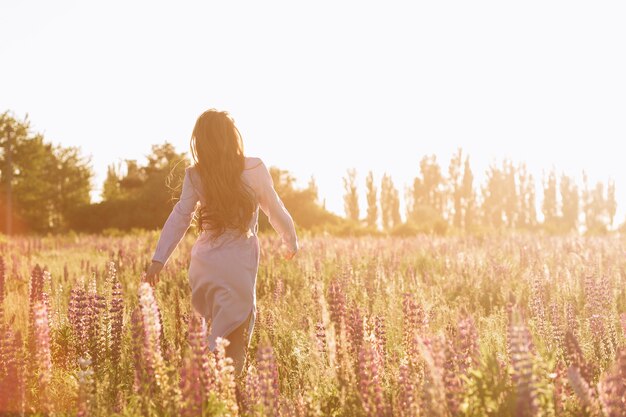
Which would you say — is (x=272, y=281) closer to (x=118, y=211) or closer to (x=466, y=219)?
(x=118, y=211)

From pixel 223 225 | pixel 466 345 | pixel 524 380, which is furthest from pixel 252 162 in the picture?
pixel 524 380

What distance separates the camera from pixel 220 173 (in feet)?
14.3

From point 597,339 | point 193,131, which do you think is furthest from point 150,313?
point 597,339

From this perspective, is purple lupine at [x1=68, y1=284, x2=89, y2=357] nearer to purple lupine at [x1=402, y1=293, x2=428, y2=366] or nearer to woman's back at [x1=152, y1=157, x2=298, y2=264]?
woman's back at [x1=152, y1=157, x2=298, y2=264]

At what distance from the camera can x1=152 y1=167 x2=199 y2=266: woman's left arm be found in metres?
4.38

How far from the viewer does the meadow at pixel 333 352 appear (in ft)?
8.86

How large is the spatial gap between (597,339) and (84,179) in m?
51.3

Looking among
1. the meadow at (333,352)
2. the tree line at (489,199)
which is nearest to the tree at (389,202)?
the tree line at (489,199)

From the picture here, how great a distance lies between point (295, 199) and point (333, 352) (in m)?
40.6

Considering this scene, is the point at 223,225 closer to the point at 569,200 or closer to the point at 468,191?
the point at 468,191

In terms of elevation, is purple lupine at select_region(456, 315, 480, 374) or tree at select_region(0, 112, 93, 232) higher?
tree at select_region(0, 112, 93, 232)

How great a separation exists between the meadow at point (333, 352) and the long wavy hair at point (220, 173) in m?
0.78

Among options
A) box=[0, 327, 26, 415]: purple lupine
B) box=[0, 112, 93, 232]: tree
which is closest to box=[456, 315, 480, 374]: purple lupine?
box=[0, 327, 26, 415]: purple lupine

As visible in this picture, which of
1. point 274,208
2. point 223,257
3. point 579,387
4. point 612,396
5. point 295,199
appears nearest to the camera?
point 579,387
